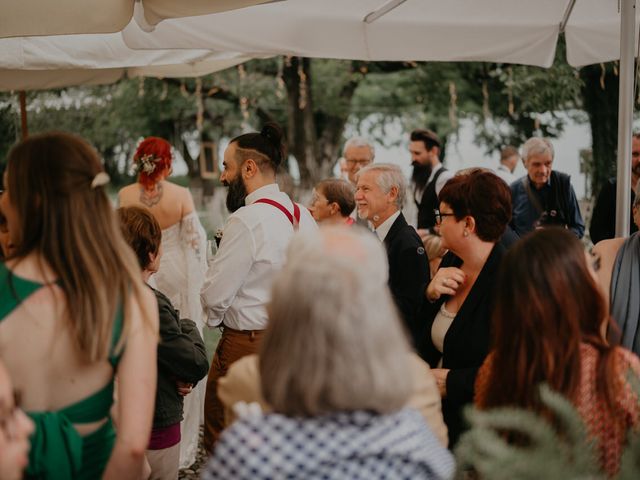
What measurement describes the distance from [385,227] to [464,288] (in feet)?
3.47

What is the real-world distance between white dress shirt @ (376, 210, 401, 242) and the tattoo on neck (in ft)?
6.07

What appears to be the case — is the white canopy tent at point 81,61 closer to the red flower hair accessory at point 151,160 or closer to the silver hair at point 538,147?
the red flower hair accessory at point 151,160

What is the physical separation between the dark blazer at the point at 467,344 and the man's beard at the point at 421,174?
412 cm

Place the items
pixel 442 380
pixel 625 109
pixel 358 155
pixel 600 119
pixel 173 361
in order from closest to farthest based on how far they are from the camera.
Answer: pixel 442 380, pixel 173 361, pixel 625 109, pixel 358 155, pixel 600 119

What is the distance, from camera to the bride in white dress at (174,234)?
5277 mm

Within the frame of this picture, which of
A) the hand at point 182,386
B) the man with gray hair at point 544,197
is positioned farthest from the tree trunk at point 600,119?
the hand at point 182,386

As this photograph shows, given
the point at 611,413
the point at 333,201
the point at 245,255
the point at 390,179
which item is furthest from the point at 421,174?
the point at 611,413

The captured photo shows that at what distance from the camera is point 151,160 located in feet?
17.3

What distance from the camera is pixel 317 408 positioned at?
59.4 inches

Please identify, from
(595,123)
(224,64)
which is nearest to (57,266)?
(224,64)

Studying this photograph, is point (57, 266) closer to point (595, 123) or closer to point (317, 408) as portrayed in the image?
point (317, 408)

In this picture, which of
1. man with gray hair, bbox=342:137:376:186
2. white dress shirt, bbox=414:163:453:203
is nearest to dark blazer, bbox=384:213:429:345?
white dress shirt, bbox=414:163:453:203

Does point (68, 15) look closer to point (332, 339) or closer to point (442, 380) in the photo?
point (442, 380)

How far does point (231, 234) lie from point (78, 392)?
5.52 ft
